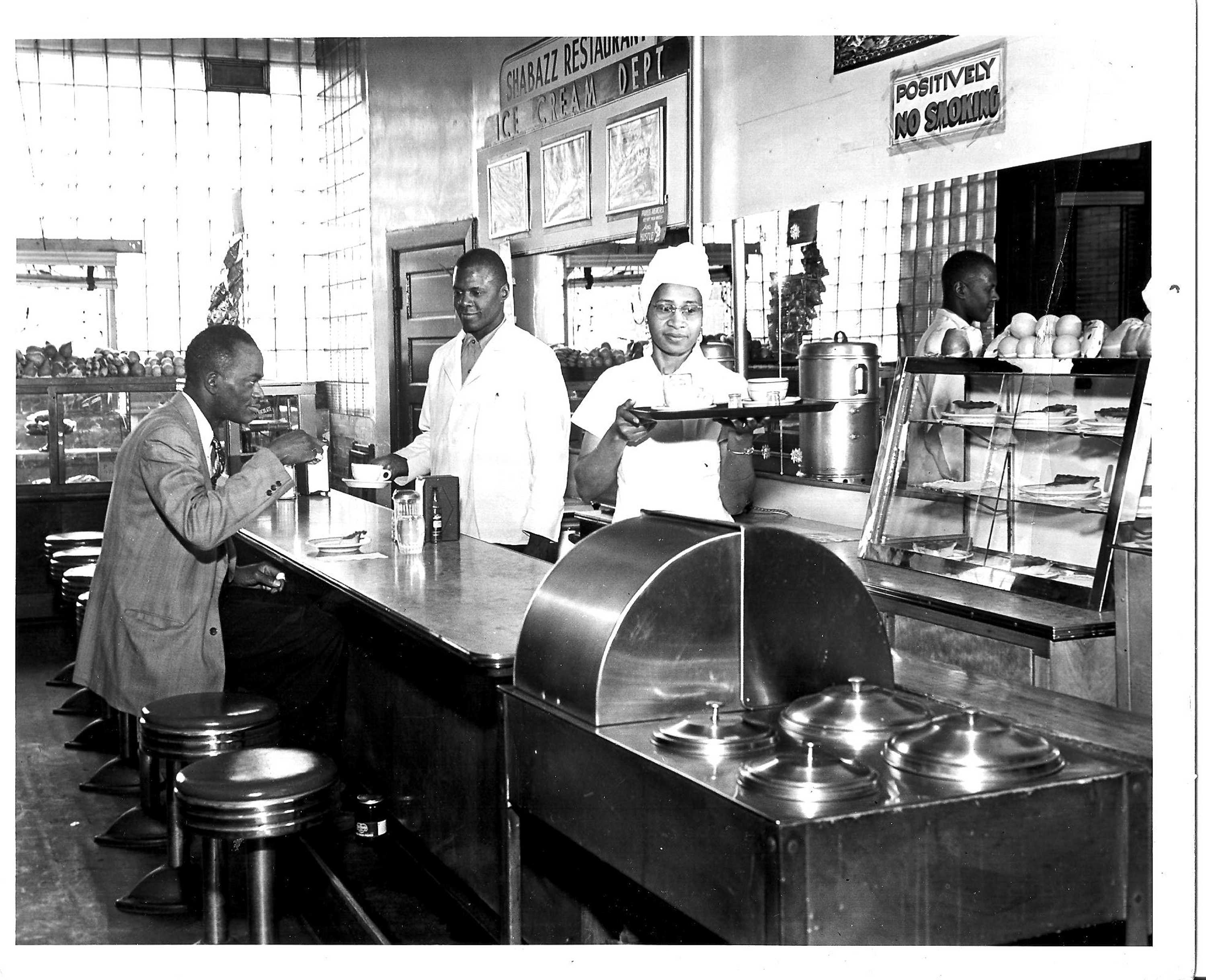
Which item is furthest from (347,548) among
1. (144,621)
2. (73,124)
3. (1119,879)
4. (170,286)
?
(170,286)

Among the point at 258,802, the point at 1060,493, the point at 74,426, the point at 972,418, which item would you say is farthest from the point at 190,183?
the point at 258,802

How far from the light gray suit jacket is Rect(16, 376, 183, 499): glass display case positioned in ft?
12.3

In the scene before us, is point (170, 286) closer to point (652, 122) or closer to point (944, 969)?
point (652, 122)

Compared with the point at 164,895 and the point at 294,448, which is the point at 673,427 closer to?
the point at 294,448

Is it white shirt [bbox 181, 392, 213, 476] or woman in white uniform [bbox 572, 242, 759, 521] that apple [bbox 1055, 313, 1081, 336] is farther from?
white shirt [bbox 181, 392, 213, 476]

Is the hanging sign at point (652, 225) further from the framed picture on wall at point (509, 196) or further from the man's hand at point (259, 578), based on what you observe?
the man's hand at point (259, 578)

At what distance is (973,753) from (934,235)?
2.62m

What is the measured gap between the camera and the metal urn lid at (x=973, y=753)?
1.76m

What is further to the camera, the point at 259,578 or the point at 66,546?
the point at 66,546

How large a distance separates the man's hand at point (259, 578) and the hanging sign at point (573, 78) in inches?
108

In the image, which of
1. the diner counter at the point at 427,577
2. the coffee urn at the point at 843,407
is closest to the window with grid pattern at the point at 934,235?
the coffee urn at the point at 843,407

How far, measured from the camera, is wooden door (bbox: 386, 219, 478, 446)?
25.2 ft

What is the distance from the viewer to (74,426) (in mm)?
6949
